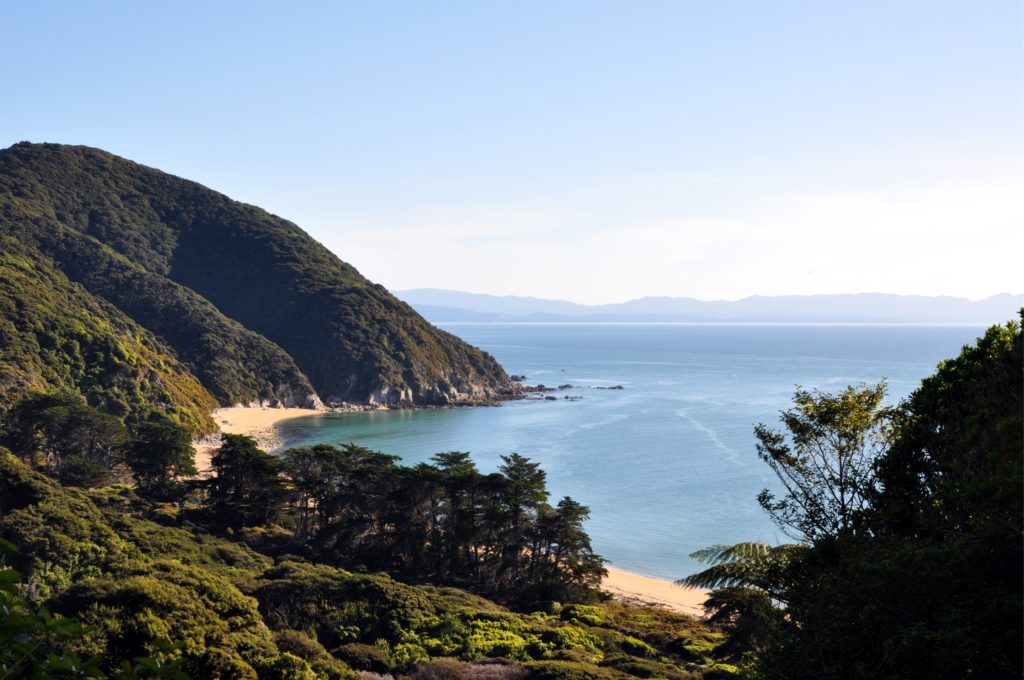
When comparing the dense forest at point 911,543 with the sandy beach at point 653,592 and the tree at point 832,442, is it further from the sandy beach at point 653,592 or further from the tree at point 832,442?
the sandy beach at point 653,592

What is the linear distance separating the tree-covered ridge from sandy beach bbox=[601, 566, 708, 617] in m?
38.2

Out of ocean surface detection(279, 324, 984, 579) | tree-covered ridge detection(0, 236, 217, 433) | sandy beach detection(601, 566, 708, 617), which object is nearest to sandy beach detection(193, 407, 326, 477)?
tree-covered ridge detection(0, 236, 217, 433)

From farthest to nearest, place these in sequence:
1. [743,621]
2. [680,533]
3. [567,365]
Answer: [567,365] → [680,533] → [743,621]

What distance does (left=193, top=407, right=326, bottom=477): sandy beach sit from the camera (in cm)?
5950

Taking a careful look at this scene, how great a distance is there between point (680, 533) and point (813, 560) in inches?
1196

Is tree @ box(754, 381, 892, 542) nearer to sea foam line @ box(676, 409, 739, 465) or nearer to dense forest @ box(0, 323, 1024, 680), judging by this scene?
dense forest @ box(0, 323, 1024, 680)

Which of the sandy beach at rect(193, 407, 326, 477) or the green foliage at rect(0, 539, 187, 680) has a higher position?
the green foliage at rect(0, 539, 187, 680)

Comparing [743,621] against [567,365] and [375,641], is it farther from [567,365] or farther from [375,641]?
[567,365]

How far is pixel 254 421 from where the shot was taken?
71562 mm

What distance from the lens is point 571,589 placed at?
26.1 meters

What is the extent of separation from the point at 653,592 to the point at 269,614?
19.3m

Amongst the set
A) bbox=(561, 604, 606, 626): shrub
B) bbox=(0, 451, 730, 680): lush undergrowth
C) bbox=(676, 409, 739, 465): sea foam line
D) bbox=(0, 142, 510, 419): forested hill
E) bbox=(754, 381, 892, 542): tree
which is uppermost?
bbox=(0, 142, 510, 419): forested hill

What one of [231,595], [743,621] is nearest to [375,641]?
[231,595]

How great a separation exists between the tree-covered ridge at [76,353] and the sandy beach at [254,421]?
1628 millimetres
